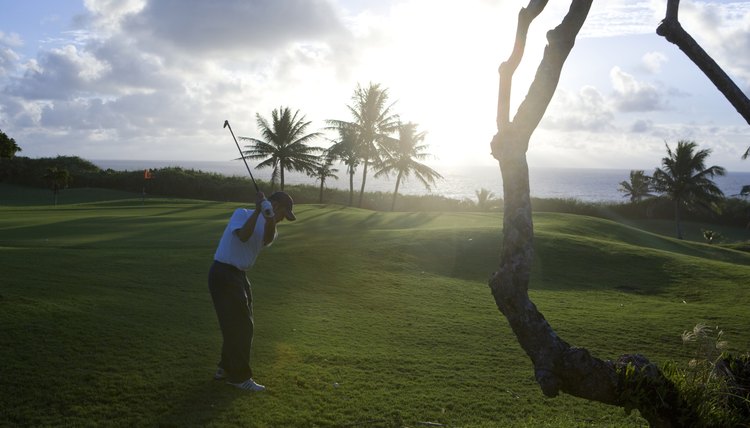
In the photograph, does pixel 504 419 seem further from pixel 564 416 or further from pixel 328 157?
pixel 328 157

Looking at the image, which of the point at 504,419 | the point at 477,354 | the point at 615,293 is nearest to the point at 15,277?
the point at 477,354

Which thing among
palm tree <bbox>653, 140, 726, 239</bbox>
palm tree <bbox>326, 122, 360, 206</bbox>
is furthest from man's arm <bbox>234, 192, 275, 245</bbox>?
palm tree <bbox>653, 140, 726, 239</bbox>

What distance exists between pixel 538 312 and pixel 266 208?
133 inches

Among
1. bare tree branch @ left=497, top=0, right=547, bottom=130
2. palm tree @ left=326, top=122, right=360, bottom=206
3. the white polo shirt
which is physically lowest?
the white polo shirt

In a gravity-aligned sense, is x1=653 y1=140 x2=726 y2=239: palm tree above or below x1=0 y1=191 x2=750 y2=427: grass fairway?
above

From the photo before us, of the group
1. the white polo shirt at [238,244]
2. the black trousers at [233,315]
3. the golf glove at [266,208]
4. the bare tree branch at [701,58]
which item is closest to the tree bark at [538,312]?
the bare tree branch at [701,58]

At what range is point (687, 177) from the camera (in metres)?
51.9

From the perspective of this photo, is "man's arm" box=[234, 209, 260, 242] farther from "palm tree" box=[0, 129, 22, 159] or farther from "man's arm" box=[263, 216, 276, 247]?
"palm tree" box=[0, 129, 22, 159]

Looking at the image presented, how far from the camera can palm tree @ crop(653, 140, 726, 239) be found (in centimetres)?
5178

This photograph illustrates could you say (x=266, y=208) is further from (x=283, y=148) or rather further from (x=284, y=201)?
(x=283, y=148)

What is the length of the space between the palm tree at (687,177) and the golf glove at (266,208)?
5207 cm

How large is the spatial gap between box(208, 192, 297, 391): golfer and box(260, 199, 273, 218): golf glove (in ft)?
0.26

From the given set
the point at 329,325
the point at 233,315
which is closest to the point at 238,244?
the point at 233,315

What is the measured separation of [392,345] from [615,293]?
899cm
